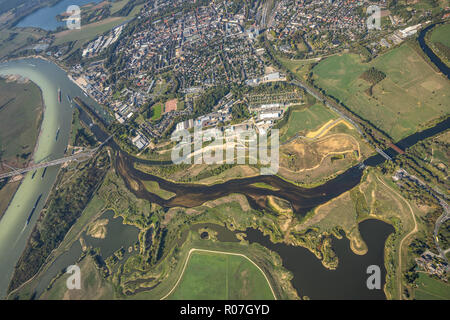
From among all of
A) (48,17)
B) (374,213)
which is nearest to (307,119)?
(374,213)

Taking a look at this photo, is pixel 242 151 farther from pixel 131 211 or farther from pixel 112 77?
pixel 112 77

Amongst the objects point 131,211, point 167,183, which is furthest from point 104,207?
point 167,183

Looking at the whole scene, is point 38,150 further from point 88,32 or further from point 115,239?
point 88,32

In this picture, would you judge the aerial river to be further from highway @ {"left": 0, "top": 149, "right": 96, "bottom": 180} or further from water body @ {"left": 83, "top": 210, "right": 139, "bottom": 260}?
water body @ {"left": 83, "top": 210, "right": 139, "bottom": 260}

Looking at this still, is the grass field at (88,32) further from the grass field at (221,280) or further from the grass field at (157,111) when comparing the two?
the grass field at (221,280)

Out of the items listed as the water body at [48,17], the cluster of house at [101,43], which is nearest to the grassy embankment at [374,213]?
the cluster of house at [101,43]
